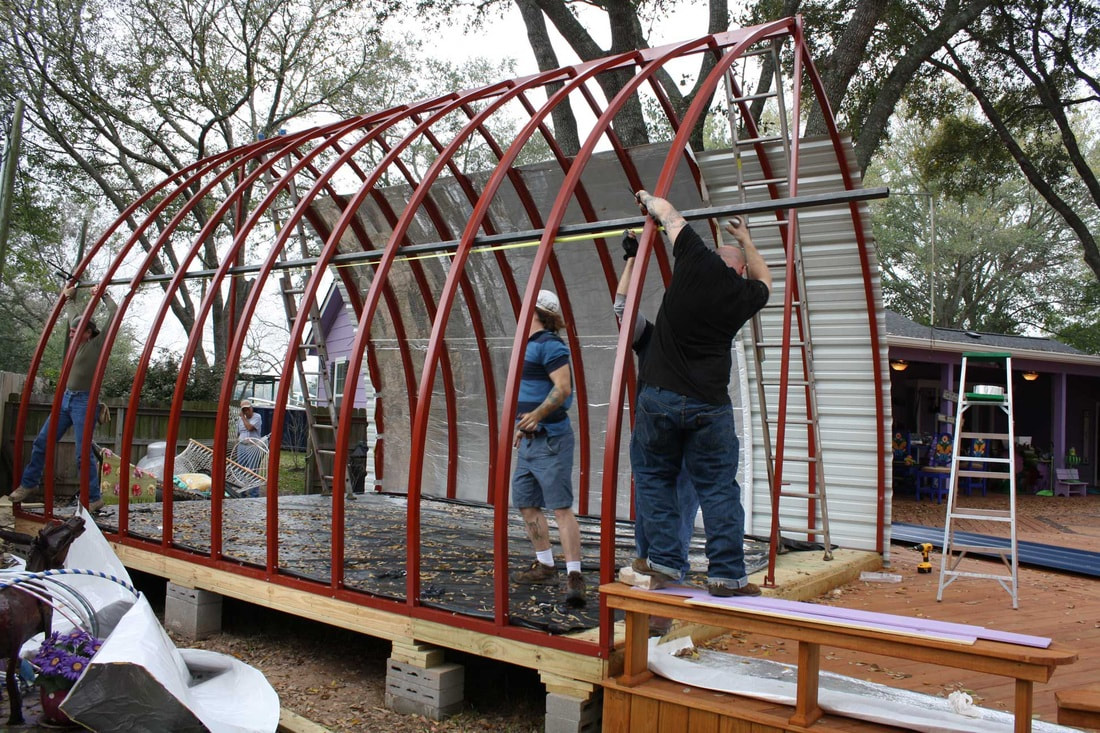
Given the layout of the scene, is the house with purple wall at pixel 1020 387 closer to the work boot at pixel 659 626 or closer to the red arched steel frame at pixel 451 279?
the red arched steel frame at pixel 451 279

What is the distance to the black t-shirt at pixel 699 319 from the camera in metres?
3.86

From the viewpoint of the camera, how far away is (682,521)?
444cm

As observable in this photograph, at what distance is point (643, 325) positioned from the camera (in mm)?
4535

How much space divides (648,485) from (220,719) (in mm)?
2326

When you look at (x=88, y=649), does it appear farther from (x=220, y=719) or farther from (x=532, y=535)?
(x=532, y=535)

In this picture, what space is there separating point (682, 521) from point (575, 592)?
0.71 metres

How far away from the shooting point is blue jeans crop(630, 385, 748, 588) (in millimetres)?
3924

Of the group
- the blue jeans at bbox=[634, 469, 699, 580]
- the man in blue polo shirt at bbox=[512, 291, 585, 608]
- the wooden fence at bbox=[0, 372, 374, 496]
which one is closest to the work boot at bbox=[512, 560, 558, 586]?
the man in blue polo shirt at bbox=[512, 291, 585, 608]

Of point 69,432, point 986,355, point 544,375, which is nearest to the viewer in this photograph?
point 544,375

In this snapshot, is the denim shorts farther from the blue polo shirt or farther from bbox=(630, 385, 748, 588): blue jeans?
bbox=(630, 385, 748, 588): blue jeans

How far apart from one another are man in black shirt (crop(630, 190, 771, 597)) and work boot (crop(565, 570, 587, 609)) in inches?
24.0

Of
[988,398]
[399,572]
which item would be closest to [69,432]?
[399,572]

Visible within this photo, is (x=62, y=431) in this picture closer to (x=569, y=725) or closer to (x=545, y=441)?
(x=545, y=441)

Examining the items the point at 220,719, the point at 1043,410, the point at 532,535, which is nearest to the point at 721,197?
the point at 532,535
